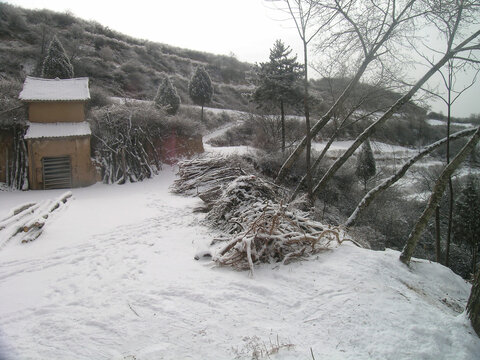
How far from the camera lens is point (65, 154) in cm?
1205

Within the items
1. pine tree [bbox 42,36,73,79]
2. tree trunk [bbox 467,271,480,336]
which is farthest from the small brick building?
tree trunk [bbox 467,271,480,336]

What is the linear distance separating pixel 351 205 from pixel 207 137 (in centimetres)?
1291

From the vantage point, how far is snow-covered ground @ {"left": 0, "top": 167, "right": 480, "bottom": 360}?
9.04ft

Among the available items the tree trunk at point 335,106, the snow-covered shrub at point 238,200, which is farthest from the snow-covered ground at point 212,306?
the tree trunk at point 335,106

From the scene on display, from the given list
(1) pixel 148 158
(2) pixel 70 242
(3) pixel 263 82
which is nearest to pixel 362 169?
(3) pixel 263 82

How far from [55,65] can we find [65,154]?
8.88 meters

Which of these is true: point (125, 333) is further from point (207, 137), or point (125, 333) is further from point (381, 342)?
point (207, 137)

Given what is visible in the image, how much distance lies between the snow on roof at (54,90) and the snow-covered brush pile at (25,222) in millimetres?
6190

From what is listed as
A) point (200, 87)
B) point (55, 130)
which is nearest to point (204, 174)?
point (55, 130)

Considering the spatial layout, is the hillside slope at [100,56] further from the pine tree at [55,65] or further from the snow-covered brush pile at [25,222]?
the snow-covered brush pile at [25,222]

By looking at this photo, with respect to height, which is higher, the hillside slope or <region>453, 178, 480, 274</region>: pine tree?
the hillside slope

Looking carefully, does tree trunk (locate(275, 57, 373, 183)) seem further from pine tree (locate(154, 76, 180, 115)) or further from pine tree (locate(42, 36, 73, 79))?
pine tree (locate(42, 36, 73, 79))

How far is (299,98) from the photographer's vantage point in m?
18.6

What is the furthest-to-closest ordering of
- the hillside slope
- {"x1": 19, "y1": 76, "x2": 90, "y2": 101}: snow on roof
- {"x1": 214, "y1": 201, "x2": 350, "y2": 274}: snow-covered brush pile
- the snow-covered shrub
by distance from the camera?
1. the hillside slope
2. {"x1": 19, "y1": 76, "x2": 90, "y2": 101}: snow on roof
3. the snow-covered shrub
4. {"x1": 214, "y1": 201, "x2": 350, "y2": 274}: snow-covered brush pile
